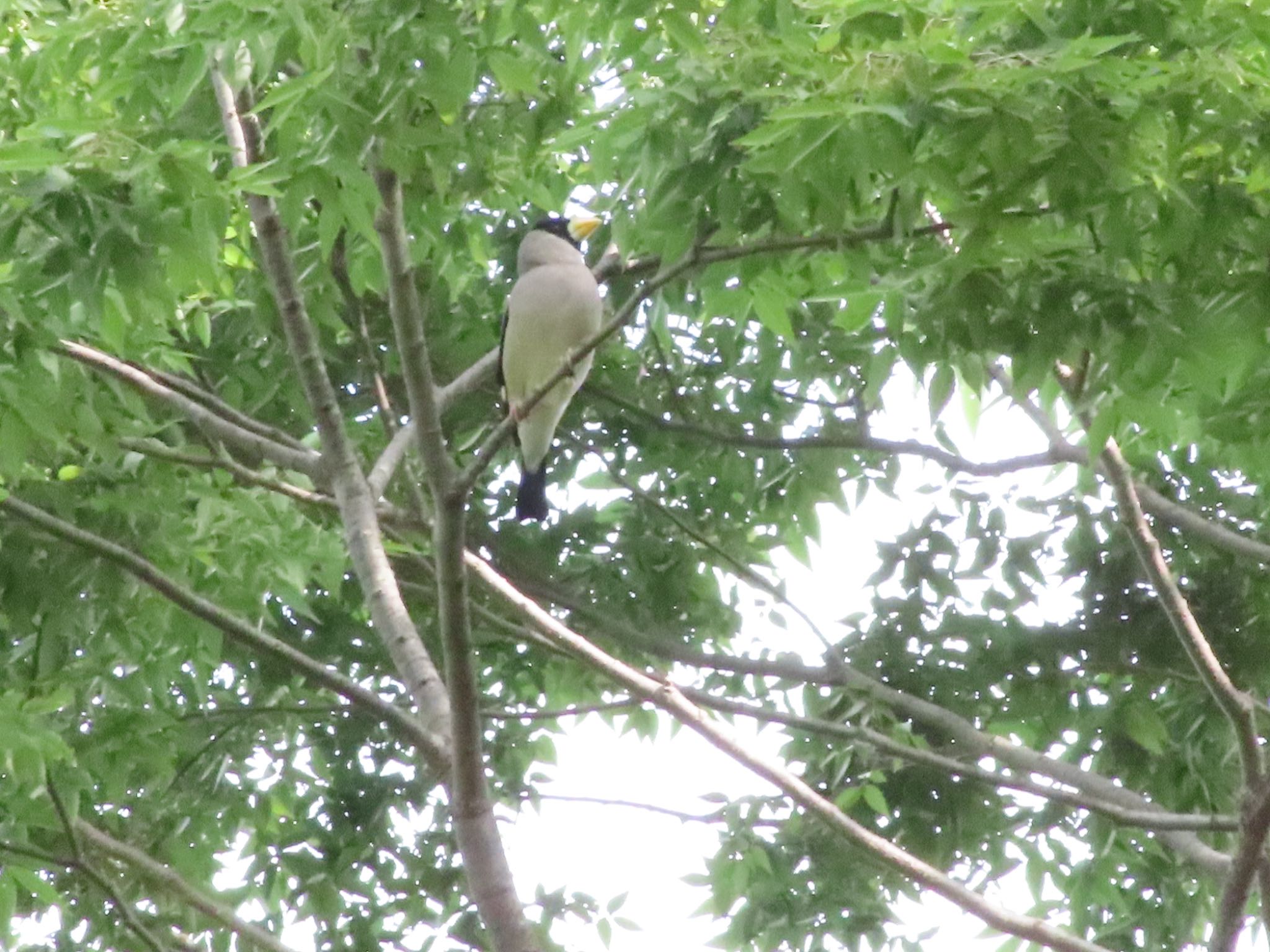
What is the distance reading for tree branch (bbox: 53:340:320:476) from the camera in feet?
12.3

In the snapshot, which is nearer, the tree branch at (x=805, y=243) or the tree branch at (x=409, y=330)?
the tree branch at (x=805, y=243)

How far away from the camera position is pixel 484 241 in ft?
16.2

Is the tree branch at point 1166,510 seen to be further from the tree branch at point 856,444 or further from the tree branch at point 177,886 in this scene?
the tree branch at point 177,886

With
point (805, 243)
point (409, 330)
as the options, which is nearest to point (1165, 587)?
point (805, 243)

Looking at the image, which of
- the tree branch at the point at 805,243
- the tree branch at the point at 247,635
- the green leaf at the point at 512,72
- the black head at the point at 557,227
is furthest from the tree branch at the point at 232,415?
the black head at the point at 557,227

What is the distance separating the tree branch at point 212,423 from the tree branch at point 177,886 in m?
1.12

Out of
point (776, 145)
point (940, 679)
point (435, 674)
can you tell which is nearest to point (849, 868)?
point (940, 679)

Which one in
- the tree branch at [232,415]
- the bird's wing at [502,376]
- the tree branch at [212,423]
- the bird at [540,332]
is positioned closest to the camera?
the tree branch at [212,423]

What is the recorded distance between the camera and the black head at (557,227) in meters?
6.36

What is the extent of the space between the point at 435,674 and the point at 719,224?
1.23 meters

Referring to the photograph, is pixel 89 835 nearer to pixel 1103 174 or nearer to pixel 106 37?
pixel 106 37

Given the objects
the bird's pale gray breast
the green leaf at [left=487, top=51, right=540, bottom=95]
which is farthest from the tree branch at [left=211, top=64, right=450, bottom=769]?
the bird's pale gray breast

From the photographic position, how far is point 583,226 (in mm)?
6426

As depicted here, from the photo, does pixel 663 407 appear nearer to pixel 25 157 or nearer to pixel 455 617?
pixel 455 617
